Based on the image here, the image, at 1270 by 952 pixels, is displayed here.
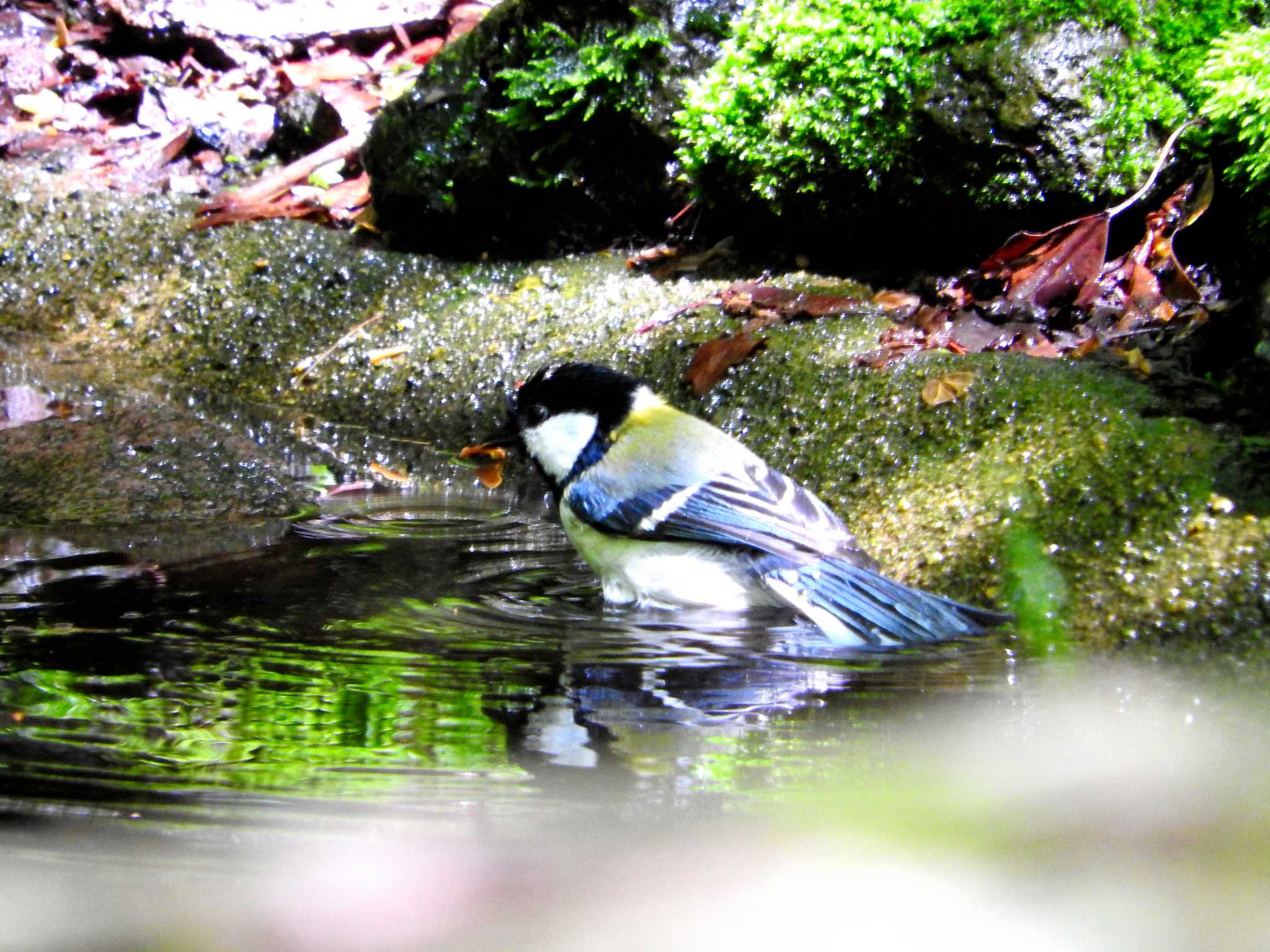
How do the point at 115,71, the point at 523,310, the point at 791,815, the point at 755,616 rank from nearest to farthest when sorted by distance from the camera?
the point at 791,815 → the point at 755,616 → the point at 523,310 → the point at 115,71

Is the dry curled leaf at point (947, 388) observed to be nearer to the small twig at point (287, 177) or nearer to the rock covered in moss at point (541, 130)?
the rock covered in moss at point (541, 130)

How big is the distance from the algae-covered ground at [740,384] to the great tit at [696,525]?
30 centimetres

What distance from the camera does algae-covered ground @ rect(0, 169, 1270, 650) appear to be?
2715 mm

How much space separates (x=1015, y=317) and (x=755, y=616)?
1666 mm

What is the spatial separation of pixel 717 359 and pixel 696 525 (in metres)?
1.06

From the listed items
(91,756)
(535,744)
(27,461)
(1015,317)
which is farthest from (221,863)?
(1015,317)

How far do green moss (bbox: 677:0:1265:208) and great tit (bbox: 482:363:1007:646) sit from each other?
55.1 inches

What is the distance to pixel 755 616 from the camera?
313 cm

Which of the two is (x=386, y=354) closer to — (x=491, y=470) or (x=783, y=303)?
(x=491, y=470)

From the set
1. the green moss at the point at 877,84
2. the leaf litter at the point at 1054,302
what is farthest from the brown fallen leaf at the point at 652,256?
the leaf litter at the point at 1054,302

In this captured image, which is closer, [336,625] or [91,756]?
[91,756]

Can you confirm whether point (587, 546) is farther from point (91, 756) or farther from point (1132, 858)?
point (1132, 858)

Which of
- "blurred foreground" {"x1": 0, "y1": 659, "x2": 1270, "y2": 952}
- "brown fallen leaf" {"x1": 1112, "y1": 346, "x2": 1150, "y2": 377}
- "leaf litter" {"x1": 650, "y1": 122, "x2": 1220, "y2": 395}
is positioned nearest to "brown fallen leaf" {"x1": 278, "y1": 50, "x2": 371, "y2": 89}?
"leaf litter" {"x1": 650, "y1": 122, "x2": 1220, "y2": 395}

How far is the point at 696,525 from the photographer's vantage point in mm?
3104
